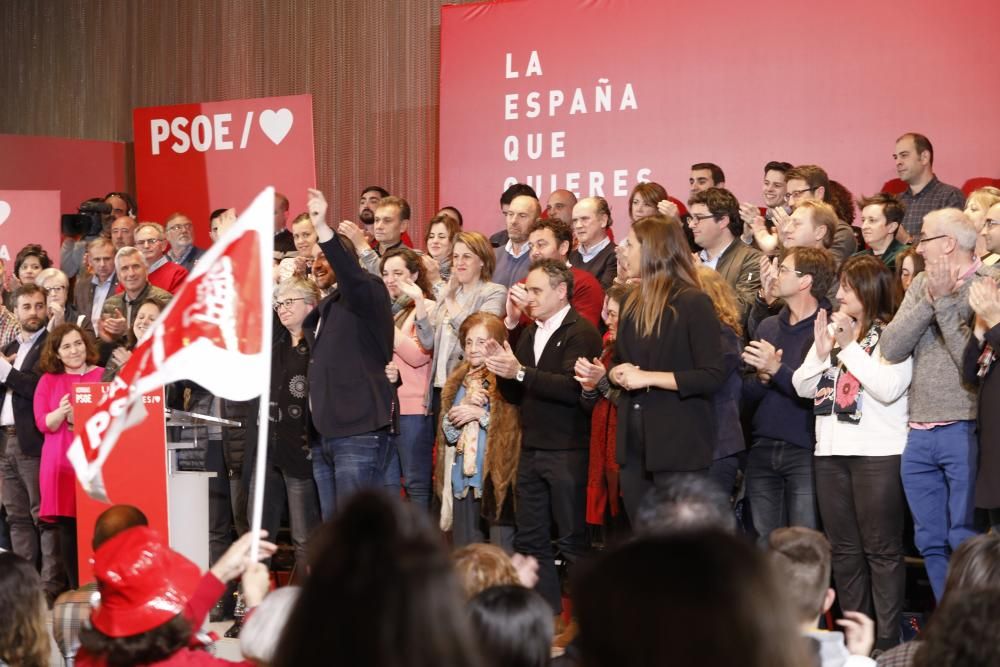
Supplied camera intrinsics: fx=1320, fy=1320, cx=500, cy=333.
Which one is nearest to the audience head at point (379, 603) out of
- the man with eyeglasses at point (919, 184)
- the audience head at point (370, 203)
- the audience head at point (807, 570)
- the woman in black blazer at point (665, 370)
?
the audience head at point (807, 570)

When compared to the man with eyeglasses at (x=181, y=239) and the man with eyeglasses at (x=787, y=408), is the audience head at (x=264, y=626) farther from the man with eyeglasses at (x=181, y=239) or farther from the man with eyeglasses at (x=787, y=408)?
the man with eyeglasses at (x=181, y=239)

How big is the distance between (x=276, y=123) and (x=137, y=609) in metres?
7.14

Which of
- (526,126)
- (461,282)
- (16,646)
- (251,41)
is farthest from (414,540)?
(251,41)

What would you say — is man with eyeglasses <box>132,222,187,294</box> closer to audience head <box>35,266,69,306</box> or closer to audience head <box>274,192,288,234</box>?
audience head <box>35,266,69,306</box>

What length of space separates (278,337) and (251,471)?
2.25 ft

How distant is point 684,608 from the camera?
3.76 feet

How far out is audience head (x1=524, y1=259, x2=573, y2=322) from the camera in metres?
5.88

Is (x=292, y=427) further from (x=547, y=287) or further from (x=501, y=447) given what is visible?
(x=547, y=287)

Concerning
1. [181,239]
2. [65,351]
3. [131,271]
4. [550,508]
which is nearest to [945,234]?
[550,508]

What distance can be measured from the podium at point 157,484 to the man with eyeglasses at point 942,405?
293 cm

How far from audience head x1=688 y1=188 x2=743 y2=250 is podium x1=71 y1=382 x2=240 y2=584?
249 cm

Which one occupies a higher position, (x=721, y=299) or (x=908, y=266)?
(x=908, y=266)

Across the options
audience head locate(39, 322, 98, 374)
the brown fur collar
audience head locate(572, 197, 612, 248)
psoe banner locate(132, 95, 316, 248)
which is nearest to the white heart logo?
psoe banner locate(132, 95, 316, 248)

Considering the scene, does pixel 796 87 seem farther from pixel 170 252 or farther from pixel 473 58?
pixel 170 252
